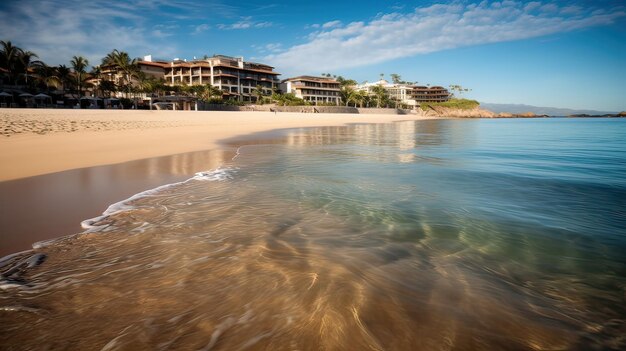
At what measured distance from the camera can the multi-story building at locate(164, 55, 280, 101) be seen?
7781 centimetres

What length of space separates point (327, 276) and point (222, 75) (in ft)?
269

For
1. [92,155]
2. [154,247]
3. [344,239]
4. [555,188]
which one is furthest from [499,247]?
[92,155]

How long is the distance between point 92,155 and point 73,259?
25.3 ft

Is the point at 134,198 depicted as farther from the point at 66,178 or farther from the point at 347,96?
the point at 347,96

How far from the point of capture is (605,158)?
10.9 metres

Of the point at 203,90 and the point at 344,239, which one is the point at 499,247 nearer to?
the point at 344,239

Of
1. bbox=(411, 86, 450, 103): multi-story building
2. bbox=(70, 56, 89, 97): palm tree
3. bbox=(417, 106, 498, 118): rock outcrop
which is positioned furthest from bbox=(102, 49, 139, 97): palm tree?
bbox=(411, 86, 450, 103): multi-story building

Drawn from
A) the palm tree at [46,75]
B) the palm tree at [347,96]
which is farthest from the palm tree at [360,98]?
the palm tree at [46,75]

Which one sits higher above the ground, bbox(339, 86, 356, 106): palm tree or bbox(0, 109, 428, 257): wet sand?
bbox(339, 86, 356, 106): palm tree

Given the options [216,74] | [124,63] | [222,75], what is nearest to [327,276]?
[124,63]

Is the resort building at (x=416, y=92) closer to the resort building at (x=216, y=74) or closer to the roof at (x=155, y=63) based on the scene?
the resort building at (x=216, y=74)

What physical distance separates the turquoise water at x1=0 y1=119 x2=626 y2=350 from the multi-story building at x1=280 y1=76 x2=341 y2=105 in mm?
89253

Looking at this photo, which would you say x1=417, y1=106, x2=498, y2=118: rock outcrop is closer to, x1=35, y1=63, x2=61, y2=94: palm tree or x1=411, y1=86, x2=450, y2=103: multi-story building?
x1=411, y1=86, x2=450, y2=103: multi-story building

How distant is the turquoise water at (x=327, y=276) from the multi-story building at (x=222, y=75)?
3015 inches
